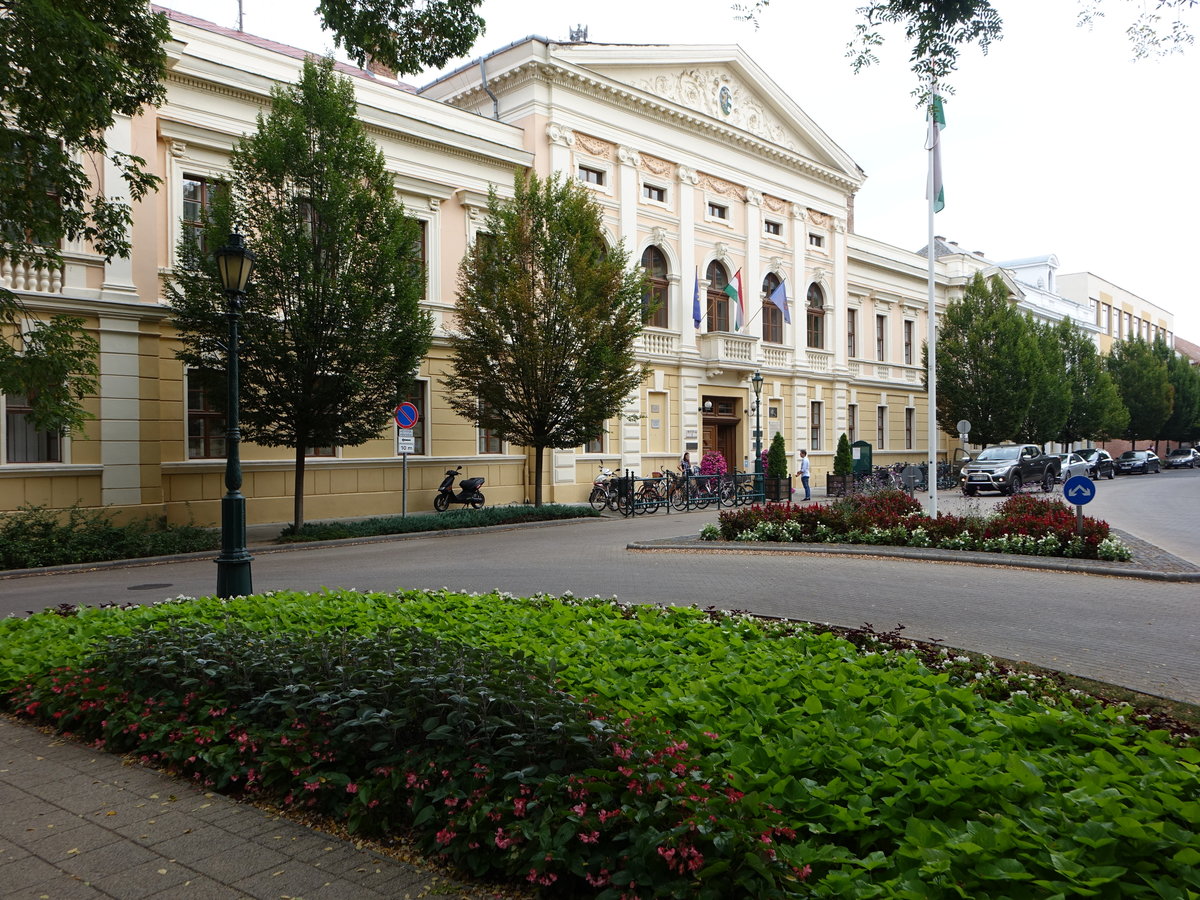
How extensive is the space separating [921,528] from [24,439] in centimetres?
1711

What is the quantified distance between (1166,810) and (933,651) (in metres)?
3.34

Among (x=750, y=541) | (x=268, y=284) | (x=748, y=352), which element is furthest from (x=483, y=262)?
(x=748, y=352)

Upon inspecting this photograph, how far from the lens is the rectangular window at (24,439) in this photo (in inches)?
652

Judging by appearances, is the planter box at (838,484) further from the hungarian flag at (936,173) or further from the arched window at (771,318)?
the hungarian flag at (936,173)

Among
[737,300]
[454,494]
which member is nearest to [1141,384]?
[737,300]

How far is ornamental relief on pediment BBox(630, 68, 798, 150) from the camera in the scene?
101ft

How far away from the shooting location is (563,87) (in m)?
27.4

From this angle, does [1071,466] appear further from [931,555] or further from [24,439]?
[24,439]

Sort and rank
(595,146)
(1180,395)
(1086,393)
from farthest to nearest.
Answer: (1180,395)
(1086,393)
(595,146)

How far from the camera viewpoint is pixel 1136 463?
55438mm

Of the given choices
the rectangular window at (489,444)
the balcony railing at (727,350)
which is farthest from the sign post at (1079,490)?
the balcony railing at (727,350)

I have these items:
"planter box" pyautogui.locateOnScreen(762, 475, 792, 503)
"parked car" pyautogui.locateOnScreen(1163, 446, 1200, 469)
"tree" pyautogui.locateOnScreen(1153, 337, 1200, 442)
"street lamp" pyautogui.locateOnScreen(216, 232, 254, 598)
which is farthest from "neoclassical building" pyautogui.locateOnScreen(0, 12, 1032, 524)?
"tree" pyautogui.locateOnScreen(1153, 337, 1200, 442)

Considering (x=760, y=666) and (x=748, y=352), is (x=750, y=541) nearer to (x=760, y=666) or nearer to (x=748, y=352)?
(x=760, y=666)

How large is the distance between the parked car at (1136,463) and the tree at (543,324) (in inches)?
1813
